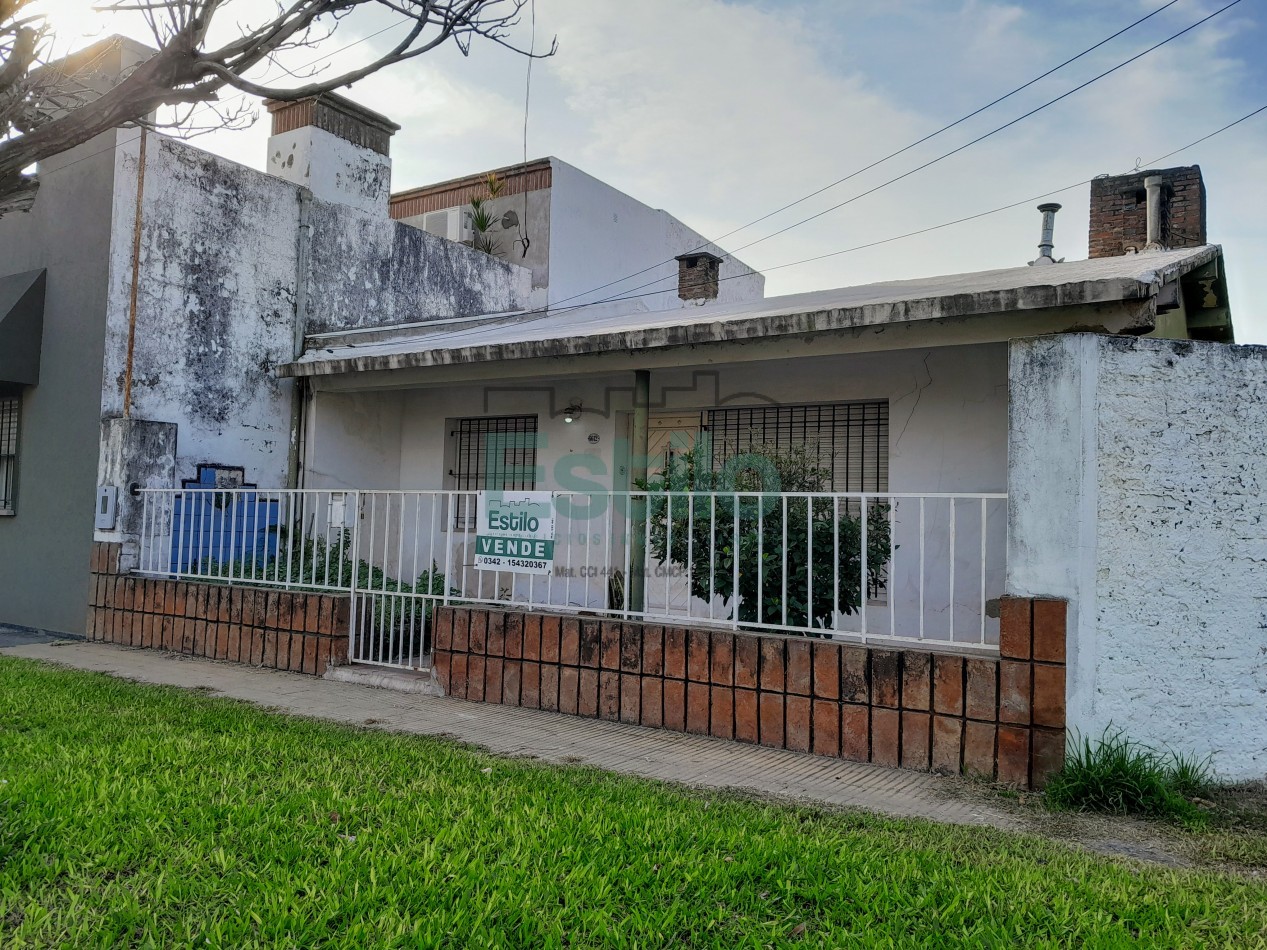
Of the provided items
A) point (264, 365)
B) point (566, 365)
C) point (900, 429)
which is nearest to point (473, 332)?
point (264, 365)

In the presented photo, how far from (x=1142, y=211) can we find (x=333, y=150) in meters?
9.65

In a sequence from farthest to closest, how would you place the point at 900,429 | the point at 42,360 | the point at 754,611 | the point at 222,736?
the point at 42,360 → the point at 900,429 → the point at 754,611 → the point at 222,736

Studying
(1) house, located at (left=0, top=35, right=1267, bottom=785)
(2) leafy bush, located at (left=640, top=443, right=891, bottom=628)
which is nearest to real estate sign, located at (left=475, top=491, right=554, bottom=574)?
(1) house, located at (left=0, top=35, right=1267, bottom=785)

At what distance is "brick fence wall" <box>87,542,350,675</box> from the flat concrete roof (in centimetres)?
262

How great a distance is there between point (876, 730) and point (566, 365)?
445 centimetres

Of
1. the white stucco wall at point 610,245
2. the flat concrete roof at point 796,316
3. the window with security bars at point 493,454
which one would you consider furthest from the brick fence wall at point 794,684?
the white stucco wall at point 610,245

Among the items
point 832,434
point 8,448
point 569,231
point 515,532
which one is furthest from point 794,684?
point 569,231

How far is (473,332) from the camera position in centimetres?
1179

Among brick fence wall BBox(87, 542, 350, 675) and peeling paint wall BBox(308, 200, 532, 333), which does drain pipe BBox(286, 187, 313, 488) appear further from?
brick fence wall BBox(87, 542, 350, 675)

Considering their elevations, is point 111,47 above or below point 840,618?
above

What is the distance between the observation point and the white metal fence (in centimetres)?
597

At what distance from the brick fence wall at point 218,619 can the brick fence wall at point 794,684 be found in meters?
1.35

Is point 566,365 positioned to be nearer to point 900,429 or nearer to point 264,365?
point 900,429

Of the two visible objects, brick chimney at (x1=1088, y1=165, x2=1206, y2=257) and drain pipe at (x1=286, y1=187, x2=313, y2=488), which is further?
drain pipe at (x1=286, y1=187, x2=313, y2=488)
